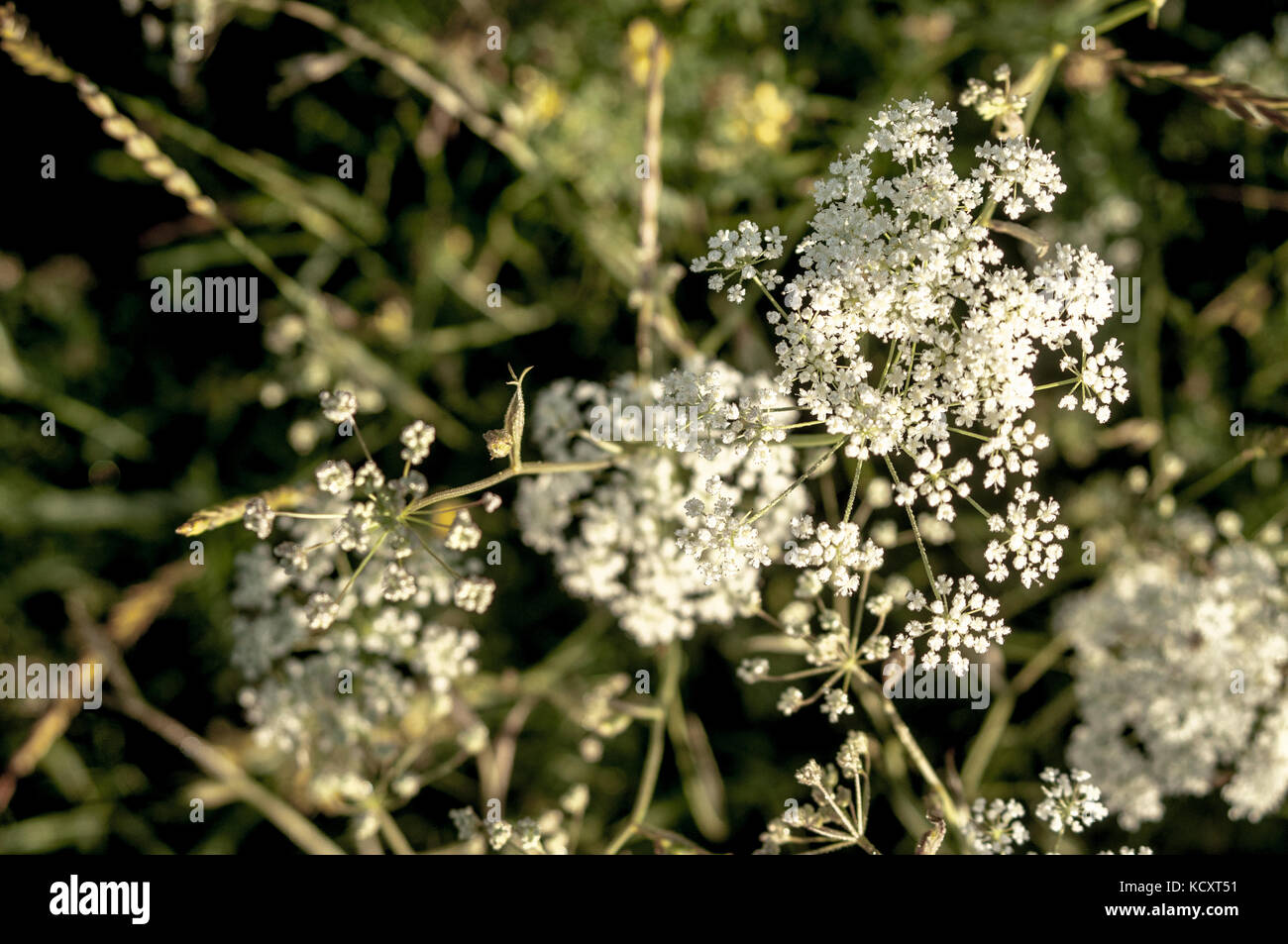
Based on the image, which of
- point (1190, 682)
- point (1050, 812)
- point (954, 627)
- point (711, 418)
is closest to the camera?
point (954, 627)

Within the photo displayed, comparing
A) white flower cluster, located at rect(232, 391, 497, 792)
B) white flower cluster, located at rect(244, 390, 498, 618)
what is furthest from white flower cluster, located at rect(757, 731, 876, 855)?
white flower cluster, located at rect(232, 391, 497, 792)

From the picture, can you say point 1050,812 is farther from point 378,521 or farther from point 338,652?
point 338,652

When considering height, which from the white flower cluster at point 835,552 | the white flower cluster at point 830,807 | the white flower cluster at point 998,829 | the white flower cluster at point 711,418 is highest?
the white flower cluster at point 711,418

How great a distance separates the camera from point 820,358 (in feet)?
7.54

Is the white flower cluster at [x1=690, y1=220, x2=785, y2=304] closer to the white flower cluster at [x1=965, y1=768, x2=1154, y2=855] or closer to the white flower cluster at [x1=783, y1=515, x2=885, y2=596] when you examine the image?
the white flower cluster at [x1=783, y1=515, x2=885, y2=596]

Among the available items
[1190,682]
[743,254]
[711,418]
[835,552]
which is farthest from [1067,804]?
[743,254]

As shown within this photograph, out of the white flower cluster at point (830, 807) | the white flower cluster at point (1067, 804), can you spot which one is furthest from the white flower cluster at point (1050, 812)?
the white flower cluster at point (830, 807)

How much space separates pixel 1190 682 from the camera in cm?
323

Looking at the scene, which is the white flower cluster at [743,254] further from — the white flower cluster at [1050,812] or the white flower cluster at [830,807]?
the white flower cluster at [1050,812]

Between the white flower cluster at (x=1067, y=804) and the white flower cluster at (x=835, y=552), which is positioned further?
the white flower cluster at (x=1067, y=804)

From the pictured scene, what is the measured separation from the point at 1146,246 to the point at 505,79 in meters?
3.36

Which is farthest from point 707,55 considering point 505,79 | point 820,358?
point 820,358

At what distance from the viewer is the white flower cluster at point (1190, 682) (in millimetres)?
3182
